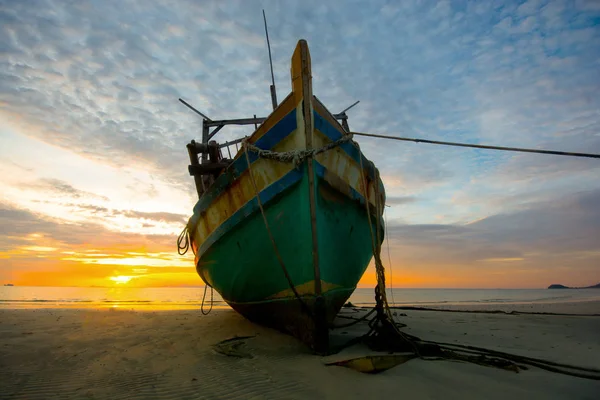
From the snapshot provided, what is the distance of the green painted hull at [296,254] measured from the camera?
4.42m

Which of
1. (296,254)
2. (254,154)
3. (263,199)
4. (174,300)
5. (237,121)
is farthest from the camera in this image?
(174,300)

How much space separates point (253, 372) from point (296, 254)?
1.56m

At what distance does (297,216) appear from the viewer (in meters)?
4.50

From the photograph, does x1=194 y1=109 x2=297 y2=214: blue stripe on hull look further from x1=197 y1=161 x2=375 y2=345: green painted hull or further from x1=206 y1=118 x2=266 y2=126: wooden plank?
x1=206 y1=118 x2=266 y2=126: wooden plank

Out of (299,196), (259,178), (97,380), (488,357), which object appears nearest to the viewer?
(97,380)

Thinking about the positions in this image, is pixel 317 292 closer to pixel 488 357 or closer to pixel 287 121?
pixel 488 357

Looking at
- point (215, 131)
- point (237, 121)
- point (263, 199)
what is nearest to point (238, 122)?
point (237, 121)

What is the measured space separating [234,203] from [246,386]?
3043 mm

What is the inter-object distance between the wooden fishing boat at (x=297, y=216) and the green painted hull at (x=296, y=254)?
0.01 meters

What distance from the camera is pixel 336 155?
16.7ft

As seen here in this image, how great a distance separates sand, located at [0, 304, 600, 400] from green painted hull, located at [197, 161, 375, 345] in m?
0.49

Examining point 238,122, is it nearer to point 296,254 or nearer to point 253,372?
point 296,254

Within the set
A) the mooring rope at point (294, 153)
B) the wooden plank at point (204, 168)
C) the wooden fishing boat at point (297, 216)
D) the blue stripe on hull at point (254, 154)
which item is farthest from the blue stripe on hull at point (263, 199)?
the wooden plank at point (204, 168)

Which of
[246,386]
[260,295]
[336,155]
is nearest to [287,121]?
[336,155]
